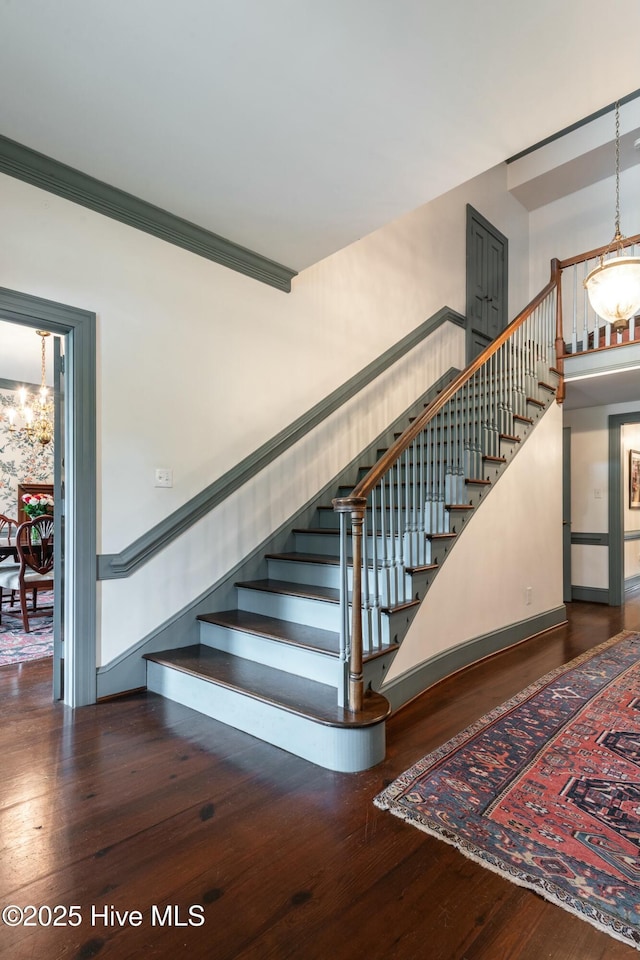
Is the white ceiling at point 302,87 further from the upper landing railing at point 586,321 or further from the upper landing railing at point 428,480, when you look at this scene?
the upper landing railing at point 586,321

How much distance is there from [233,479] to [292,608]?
3.10 feet

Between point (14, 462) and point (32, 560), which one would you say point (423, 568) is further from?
point (14, 462)

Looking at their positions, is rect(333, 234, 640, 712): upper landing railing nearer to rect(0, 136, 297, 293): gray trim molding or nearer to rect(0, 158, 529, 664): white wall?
rect(0, 158, 529, 664): white wall

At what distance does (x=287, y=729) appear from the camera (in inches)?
85.0

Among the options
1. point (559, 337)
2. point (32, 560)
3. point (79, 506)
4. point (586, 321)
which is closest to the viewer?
point (79, 506)

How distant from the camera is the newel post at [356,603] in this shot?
2125 mm

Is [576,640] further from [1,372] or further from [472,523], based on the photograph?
[1,372]

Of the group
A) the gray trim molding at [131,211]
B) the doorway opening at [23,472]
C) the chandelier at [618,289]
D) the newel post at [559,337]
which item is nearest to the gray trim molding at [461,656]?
the newel post at [559,337]

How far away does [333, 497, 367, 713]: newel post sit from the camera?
212 centimetres

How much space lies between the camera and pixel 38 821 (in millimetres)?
1681

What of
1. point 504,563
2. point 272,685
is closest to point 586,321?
point 504,563

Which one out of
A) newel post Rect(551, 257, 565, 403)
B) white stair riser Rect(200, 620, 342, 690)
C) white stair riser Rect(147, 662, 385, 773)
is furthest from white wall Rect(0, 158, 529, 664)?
newel post Rect(551, 257, 565, 403)

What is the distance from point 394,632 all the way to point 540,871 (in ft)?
3.94

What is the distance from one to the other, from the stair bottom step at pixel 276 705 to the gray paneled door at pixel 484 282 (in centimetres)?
468
